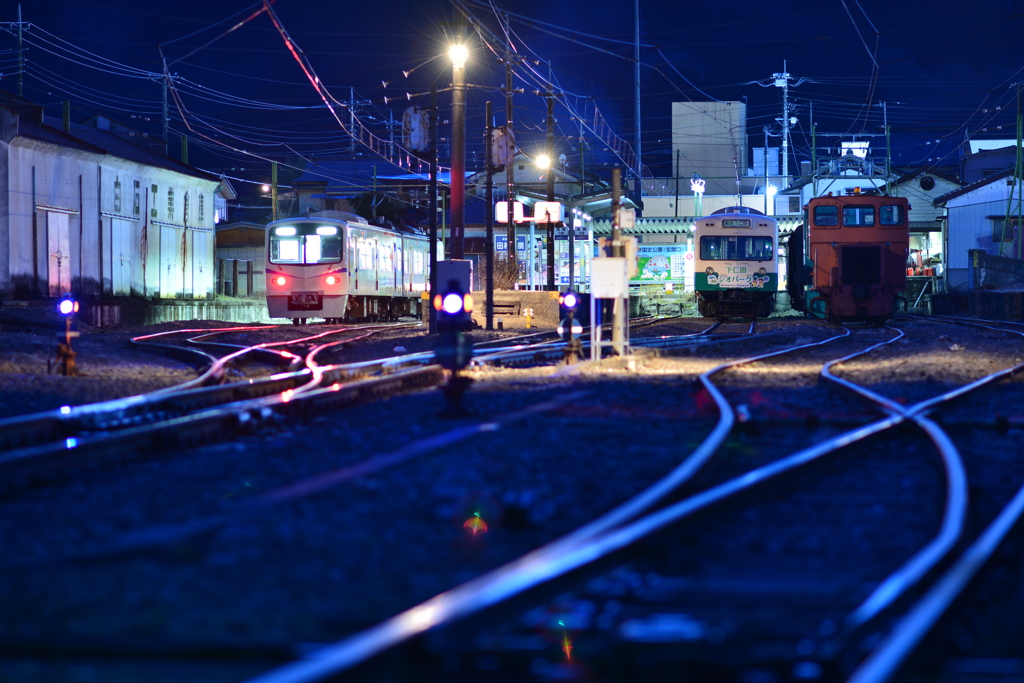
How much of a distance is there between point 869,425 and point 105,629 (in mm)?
5885

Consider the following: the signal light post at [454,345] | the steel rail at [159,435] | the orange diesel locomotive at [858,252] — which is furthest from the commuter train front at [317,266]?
the signal light post at [454,345]

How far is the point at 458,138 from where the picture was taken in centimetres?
2120

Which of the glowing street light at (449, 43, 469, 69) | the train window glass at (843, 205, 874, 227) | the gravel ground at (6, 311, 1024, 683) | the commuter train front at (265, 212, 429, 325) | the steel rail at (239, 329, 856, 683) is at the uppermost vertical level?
the glowing street light at (449, 43, 469, 69)

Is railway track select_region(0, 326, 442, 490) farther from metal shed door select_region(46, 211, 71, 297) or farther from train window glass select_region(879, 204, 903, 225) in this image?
metal shed door select_region(46, 211, 71, 297)

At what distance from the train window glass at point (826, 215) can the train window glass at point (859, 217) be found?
22cm

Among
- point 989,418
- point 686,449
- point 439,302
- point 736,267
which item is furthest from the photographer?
point 736,267

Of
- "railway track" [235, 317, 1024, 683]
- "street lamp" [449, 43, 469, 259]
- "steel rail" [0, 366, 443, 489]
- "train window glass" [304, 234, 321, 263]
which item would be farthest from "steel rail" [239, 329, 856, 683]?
"train window glass" [304, 234, 321, 263]

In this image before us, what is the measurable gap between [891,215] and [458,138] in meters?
12.1

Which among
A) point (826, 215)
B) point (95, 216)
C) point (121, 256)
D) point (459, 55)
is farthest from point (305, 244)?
point (826, 215)

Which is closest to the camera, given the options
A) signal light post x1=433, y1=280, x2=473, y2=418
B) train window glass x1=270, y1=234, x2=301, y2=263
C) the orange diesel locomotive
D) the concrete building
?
signal light post x1=433, y1=280, x2=473, y2=418

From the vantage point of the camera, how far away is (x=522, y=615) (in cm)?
314

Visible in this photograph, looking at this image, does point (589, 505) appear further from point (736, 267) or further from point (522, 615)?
point (736, 267)

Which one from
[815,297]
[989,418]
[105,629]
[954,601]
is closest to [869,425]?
[989,418]

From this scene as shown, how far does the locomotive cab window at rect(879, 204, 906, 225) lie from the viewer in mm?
26984
